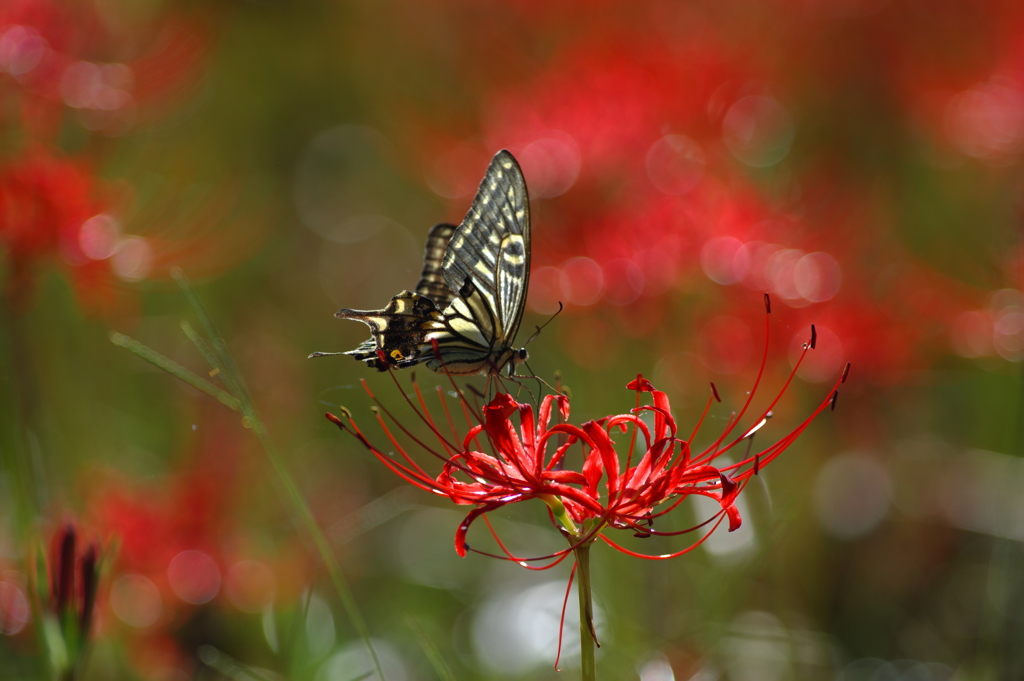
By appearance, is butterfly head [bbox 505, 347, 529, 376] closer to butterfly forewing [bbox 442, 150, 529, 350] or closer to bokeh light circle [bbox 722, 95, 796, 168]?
butterfly forewing [bbox 442, 150, 529, 350]

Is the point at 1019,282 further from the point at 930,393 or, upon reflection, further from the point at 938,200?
the point at 938,200

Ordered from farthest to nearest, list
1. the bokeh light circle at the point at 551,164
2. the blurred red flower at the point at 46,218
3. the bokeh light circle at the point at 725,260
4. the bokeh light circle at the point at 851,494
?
the bokeh light circle at the point at 851,494 → the bokeh light circle at the point at 551,164 → the bokeh light circle at the point at 725,260 → the blurred red flower at the point at 46,218

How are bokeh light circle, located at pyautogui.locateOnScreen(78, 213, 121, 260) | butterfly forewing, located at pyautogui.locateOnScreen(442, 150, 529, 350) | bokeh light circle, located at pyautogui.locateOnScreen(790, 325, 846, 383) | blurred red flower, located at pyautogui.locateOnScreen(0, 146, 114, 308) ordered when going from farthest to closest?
bokeh light circle, located at pyautogui.locateOnScreen(790, 325, 846, 383), bokeh light circle, located at pyautogui.locateOnScreen(78, 213, 121, 260), blurred red flower, located at pyautogui.locateOnScreen(0, 146, 114, 308), butterfly forewing, located at pyautogui.locateOnScreen(442, 150, 529, 350)

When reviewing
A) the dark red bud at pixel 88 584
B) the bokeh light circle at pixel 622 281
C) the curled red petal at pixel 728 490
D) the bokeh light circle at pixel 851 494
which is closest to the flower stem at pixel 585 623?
the curled red petal at pixel 728 490

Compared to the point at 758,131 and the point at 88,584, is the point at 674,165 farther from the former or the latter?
the point at 88,584

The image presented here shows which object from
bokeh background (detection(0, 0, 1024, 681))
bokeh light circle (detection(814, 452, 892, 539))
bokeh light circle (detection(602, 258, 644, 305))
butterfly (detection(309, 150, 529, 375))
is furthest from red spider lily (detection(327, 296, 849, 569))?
bokeh light circle (detection(814, 452, 892, 539))

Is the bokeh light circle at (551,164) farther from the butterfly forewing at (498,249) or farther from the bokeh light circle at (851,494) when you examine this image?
the bokeh light circle at (851,494)

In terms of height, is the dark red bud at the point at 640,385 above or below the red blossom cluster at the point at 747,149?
below
